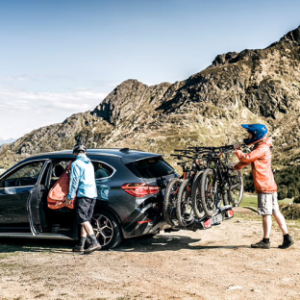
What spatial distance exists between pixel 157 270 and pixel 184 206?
1.85 metres

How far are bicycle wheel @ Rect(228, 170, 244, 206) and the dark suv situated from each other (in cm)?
131

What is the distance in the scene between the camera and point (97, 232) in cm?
802

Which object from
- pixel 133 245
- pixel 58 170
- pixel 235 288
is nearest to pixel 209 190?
pixel 133 245

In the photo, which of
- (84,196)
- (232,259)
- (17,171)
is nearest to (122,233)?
(84,196)

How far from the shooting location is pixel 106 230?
26.3ft

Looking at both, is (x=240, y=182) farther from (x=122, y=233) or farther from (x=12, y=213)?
(x=12, y=213)

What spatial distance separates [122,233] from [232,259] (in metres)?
2.04

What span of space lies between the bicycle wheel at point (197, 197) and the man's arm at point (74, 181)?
208 centimetres

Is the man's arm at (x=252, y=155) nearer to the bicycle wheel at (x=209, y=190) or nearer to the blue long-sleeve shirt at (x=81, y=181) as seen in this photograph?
the bicycle wheel at (x=209, y=190)

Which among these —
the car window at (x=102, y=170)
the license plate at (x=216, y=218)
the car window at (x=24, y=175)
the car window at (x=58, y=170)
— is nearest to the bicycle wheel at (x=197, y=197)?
the license plate at (x=216, y=218)

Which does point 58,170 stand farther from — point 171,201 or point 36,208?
point 171,201

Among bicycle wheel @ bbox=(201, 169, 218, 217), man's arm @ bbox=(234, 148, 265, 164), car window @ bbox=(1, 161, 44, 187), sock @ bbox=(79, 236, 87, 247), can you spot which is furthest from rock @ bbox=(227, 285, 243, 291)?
car window @ bbox=(1, 161, 44, 187)

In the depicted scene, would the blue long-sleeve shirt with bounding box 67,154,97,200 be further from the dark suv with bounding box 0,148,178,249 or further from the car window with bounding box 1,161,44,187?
the car window with bounding box 1,161,44,187

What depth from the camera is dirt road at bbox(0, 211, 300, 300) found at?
532 cm
